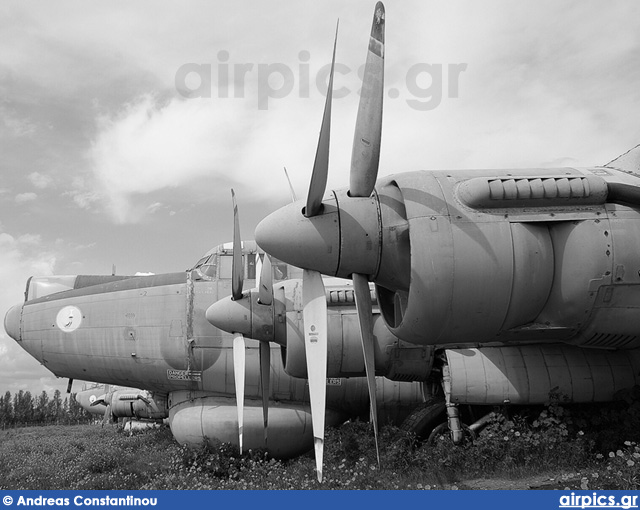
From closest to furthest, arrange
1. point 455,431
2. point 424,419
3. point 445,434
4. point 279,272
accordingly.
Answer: point 455,431, point 445,434, point 424,419, point 279,272

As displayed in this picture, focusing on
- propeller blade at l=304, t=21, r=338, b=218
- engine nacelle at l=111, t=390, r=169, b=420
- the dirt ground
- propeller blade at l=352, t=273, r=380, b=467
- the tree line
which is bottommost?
the tree line

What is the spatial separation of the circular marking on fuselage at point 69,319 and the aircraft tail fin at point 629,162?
1265 centimetres

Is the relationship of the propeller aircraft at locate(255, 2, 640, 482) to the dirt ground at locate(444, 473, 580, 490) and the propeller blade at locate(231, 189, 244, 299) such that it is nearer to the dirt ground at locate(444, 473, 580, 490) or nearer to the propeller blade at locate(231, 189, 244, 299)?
the dirt ground at locate(444, 473, 580, 490)

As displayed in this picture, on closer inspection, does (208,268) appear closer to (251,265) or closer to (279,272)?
(251,265)

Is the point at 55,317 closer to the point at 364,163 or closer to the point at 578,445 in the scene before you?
the point at 364,163

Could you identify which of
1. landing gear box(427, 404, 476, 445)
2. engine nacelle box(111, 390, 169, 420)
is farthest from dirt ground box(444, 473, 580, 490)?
A: engine nacelle box(111, 390, 169, 420)

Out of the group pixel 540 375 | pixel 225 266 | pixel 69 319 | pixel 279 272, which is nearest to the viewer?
pixel 540 375

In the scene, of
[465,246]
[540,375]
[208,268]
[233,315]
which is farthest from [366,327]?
[208,268]

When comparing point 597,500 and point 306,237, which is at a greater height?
point 306,237

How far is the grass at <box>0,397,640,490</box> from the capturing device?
9320 millimetres

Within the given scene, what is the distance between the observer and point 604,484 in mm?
7527

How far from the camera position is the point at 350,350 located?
11.7 meters

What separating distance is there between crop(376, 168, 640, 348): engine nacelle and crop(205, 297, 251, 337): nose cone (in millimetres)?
4815

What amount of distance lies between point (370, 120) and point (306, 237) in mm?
1845
